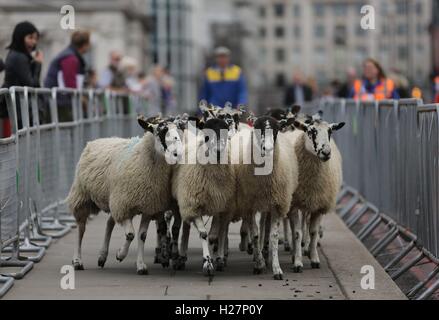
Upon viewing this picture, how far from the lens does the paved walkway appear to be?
32.0 ft

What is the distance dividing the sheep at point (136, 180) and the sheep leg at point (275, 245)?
902mm

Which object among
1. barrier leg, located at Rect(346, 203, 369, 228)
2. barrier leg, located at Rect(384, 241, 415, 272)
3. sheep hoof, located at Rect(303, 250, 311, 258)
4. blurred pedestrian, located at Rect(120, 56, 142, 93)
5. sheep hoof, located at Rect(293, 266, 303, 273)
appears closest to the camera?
sheep hoof, located at Rect(293, 266, 303, 273)

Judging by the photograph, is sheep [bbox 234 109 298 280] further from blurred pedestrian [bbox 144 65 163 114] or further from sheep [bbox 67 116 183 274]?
blurred pedestrian [bbox 144 65 163 114]

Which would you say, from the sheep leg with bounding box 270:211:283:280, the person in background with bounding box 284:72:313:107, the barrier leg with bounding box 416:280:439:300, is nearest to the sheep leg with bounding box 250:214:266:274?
the sheep leg with bounding box 270:211:283:280

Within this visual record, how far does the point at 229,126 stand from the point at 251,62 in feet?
489

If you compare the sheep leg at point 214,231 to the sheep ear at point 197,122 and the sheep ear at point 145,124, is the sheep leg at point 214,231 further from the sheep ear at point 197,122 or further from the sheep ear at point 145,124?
the sheep ear at point 145,124

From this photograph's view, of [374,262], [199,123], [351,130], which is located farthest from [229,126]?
[351,130]

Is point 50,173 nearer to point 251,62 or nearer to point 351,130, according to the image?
point 351,130

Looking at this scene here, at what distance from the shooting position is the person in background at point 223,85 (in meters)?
18.3

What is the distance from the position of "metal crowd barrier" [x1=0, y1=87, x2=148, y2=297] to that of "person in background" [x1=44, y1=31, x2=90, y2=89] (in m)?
0.31

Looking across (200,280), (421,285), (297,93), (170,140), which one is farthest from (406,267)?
(297,93)

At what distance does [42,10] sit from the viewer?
70.1 meters

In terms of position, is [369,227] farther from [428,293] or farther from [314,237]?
[428,293]

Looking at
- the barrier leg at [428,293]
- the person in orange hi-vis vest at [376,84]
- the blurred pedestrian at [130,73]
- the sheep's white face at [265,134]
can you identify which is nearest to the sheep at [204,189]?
the sheep's white face at [265,134]
